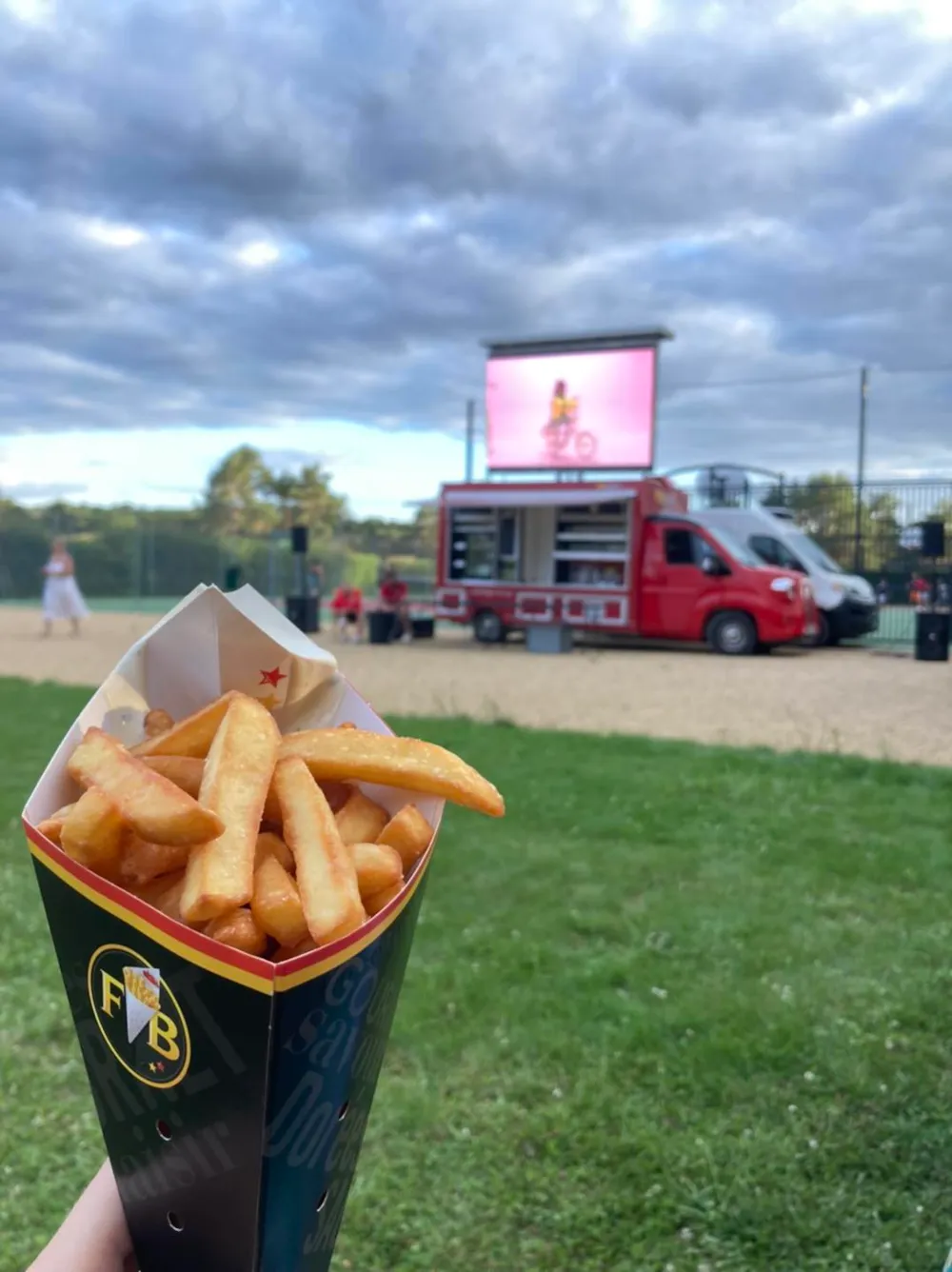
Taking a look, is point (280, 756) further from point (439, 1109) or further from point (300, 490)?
point (300, 490)

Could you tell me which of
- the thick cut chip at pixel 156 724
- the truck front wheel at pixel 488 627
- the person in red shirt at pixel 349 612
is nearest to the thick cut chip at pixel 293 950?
the thick cut chip at pixel 156 724

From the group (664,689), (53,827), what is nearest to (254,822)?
(53,827)

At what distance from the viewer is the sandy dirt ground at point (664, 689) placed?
10203mm

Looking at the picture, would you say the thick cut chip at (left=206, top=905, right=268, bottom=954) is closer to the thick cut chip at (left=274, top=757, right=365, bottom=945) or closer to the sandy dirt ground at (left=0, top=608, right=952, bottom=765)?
the thick cut chip at (left=274, top=757, right=365, bottom=945)

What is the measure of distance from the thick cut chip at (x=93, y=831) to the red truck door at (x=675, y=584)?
18.3 meters

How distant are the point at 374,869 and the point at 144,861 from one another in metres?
0.28

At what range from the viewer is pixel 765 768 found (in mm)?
7762

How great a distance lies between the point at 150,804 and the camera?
1.21m

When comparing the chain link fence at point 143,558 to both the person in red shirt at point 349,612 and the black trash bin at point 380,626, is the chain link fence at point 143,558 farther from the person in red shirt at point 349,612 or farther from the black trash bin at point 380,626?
the black trash bin at point 380,626

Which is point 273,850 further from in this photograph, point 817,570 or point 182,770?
point 817,570

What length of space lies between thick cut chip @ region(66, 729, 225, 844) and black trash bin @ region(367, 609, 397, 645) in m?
20.3

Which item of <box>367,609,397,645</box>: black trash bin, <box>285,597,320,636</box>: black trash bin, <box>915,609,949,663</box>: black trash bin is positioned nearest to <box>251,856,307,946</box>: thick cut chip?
<box>915,609,949,663</box>: black trash bin

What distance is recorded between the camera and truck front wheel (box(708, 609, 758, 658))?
1872cm

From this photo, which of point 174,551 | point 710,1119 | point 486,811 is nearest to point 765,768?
point 710,1119
